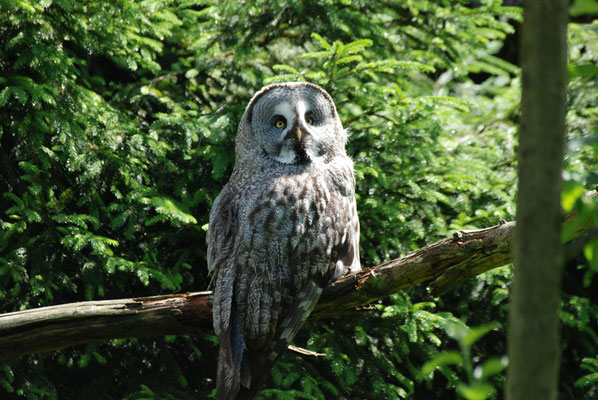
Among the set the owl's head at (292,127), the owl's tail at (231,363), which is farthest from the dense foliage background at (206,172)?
the owl's tail at (231,363)

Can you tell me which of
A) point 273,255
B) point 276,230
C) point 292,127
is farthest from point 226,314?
point 292,127

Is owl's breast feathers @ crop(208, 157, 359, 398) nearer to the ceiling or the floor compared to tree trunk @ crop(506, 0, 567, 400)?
nearer to the ceiling

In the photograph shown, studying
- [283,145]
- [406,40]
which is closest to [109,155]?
[283,145]

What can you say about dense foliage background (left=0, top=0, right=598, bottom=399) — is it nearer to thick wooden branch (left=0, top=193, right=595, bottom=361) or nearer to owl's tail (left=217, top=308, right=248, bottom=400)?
thick wooden branch (left=0, top=193, right=595, bottom=361)

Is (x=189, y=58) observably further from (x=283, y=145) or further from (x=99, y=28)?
(x=283, y=145)

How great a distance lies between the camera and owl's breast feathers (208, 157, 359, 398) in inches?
105

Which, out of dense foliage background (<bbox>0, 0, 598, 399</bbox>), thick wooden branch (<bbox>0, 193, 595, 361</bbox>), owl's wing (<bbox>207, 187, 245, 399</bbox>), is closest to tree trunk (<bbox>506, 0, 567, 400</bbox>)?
thick wooden branch (<bbox>0, 193, 595, 361</bbox>)

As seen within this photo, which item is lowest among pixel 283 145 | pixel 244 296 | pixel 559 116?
pixel 559 116

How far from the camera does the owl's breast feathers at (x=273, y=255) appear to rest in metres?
2.68

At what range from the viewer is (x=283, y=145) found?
10.3 feet

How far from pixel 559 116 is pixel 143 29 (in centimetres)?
331

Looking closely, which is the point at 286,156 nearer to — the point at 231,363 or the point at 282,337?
the point at 282,337

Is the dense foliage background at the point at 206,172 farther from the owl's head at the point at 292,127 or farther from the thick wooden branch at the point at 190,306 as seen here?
the thick wooden branch at the point at 190,306

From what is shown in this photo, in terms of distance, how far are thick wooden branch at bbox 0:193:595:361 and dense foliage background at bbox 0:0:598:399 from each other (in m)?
0.43
